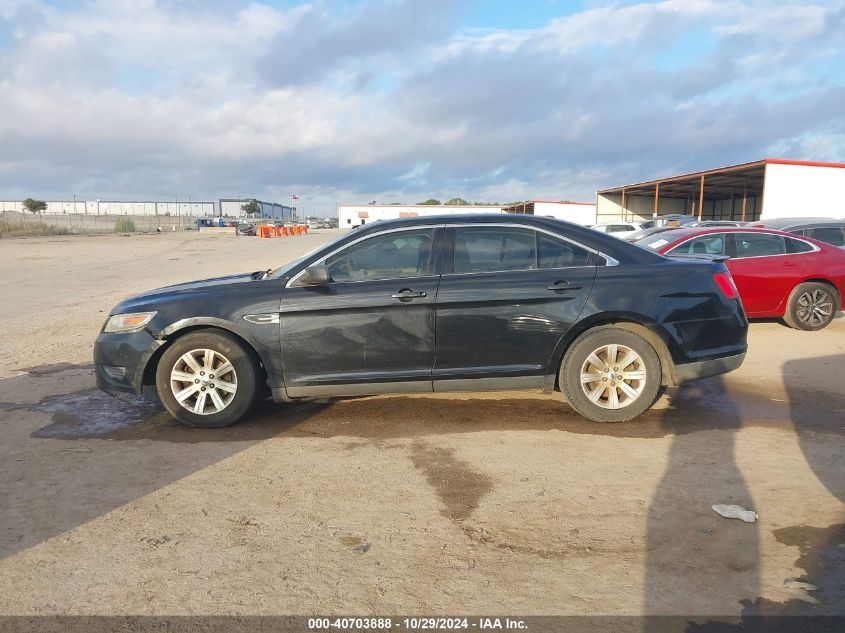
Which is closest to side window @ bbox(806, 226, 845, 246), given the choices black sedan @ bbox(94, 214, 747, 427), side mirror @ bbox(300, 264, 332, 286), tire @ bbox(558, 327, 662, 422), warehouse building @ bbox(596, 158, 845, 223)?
black sedan @ bbox(94, 214, 747, 427)

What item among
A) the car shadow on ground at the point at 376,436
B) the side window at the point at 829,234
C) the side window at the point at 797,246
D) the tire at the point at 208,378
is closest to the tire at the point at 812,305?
the side window at the point at 797,246

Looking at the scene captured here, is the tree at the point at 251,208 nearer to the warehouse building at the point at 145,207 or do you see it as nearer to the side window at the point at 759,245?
the warehouse building at the point at 145,207

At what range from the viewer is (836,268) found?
8812mm

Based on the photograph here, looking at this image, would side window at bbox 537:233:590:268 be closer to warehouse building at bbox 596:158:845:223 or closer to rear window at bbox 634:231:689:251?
rear window at bbox 634:231:689:251

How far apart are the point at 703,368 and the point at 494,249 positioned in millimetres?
1931

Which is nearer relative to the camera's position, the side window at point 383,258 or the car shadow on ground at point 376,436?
the car shadow on ground at point 376,436

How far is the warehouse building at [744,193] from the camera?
97.0ft

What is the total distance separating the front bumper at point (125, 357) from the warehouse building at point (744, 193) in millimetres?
28325

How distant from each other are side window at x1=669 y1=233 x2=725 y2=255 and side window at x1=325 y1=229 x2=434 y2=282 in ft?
18.8

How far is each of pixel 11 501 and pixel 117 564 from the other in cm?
115

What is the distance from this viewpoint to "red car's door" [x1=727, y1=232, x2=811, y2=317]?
880 cm

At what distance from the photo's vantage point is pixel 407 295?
15.9 ft

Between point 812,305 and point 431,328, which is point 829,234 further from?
point 431,328

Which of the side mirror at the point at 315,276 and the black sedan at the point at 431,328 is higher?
the side mirror at the point at 315,276
